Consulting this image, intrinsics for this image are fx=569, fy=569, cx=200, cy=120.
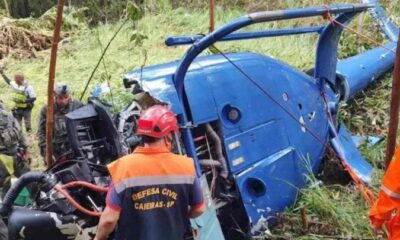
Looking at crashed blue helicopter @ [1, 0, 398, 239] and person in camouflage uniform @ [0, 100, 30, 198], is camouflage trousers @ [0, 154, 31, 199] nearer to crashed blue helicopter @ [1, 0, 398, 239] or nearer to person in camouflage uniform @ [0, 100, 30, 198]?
person in camouflage uniform @ [0, 100, 30, 198]

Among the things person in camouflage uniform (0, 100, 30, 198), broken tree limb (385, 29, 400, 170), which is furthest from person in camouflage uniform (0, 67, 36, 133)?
broken tree limb (385, 29, 400, 170)

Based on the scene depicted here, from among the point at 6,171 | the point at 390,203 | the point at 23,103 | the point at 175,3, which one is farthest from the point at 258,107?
the point at 175,3

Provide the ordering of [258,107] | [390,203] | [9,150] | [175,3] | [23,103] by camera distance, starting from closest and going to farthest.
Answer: [390,203], [258,107], [9,150], [23,103], [175,3]

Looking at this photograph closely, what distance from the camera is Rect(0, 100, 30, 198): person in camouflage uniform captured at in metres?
5.16

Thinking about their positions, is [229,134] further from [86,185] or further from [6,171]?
[6,171]

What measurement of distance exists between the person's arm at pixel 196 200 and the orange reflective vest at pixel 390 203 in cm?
96

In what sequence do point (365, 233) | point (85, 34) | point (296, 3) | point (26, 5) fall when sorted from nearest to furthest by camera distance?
point (365, 233) < point (296, 3) < point (85, 34) < point (26, 5)

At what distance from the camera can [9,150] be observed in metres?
5.61

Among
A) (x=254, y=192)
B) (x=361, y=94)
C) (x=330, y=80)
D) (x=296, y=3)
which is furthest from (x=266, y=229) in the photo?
(x=296, y=3)

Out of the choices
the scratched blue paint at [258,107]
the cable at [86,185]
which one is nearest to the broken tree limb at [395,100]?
the scratched blue paint at [258,107]

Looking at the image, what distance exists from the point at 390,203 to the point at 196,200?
3.42 feet

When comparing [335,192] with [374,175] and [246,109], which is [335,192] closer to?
[374,175]

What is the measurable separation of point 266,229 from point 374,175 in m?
1.30

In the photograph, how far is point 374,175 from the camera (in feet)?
16.9
